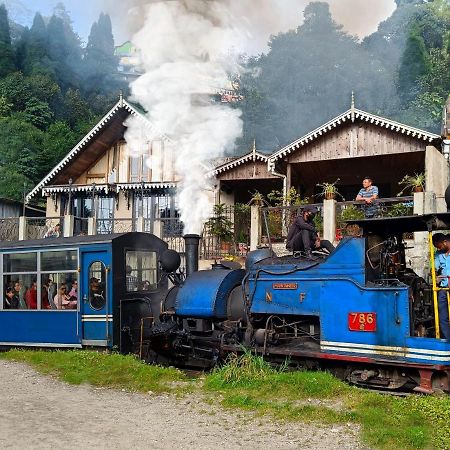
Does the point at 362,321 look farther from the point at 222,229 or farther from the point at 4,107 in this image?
the point at 4,107

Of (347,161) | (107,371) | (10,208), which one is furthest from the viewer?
(10,208)

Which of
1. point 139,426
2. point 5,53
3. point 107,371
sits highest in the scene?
point 5,53

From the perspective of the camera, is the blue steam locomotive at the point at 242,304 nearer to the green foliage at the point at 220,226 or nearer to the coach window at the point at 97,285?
the coach window at the point at 97,285

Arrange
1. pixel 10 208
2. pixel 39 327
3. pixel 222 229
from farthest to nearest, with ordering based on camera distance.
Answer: pixel 10 208 → pixel 222 229 → pixel 39 327

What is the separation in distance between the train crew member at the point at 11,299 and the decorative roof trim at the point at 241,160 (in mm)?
9601

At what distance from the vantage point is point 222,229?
699 inches

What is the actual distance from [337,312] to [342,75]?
116 feet

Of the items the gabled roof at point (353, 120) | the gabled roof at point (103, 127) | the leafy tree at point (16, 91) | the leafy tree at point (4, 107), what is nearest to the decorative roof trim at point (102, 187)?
the gabled roof at point (103, 127)

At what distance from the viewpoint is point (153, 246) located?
36.7 ft

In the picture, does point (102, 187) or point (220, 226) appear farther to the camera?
point (102, 187)

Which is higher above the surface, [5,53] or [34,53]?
[34,53]

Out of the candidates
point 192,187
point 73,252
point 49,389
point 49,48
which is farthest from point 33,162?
point 49,389

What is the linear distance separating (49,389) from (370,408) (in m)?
4.39

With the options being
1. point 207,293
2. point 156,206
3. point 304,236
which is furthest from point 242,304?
point 156,206
